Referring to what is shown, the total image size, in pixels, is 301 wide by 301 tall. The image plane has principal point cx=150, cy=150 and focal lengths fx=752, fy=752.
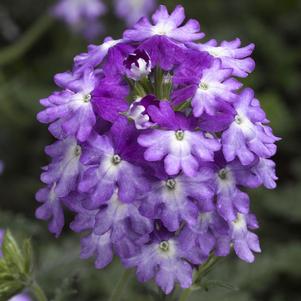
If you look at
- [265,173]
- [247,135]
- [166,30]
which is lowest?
[265,173]

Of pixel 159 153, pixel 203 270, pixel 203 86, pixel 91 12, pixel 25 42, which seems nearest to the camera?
pixel 159 153

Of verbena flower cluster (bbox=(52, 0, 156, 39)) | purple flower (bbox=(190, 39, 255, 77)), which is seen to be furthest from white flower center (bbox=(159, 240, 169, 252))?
verbena flower cluster (bbox=(52, 0, 156, 39))

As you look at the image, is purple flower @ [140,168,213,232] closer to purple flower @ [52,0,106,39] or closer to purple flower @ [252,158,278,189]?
purple flower @ [252,158,278,189]

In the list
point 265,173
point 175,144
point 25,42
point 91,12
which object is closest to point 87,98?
point 175,144

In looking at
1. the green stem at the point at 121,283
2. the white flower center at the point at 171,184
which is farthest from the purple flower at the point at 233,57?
the green stem at the point at 121,283

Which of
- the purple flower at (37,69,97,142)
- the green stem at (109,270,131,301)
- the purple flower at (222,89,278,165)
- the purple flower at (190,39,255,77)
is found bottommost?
the green stem at (109,270,131,301)

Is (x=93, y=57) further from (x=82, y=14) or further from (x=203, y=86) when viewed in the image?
(x=82, y=14)
